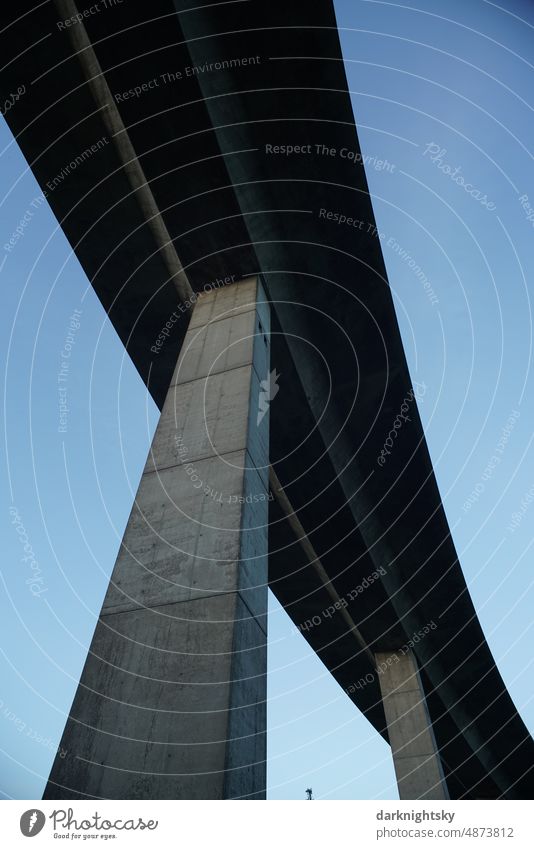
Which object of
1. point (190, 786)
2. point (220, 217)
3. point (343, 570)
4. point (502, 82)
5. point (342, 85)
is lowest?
point (190, 786)

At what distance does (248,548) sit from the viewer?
17.4 ft

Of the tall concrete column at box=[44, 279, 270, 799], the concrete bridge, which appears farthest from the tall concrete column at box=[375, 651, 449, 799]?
the tall concrete column at box=[44, 279, 270, 799]

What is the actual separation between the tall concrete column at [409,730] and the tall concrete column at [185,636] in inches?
502

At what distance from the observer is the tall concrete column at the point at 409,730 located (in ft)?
47.7

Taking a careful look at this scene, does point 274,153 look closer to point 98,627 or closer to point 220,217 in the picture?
point 220,217

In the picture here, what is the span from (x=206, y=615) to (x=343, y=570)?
1069 centimetres

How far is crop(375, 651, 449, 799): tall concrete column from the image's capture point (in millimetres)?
14531

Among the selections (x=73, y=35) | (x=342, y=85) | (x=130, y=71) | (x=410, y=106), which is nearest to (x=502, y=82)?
(x=410, y=106)

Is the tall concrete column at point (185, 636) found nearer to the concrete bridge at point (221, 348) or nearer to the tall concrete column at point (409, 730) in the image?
the concrete bridge at point (221, 348)

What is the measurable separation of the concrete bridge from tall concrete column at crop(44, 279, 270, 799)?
0.02 m

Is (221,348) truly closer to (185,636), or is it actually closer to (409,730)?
(185,636)

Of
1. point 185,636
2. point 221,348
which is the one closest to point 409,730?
point 221,348

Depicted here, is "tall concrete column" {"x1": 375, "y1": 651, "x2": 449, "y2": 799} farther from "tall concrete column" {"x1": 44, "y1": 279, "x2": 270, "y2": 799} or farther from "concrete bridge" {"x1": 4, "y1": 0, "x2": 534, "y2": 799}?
"tall concrete column" {"x1": 44, "y1": 279, "x2": 270, "y2": 799}

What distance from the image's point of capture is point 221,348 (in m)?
7.76
